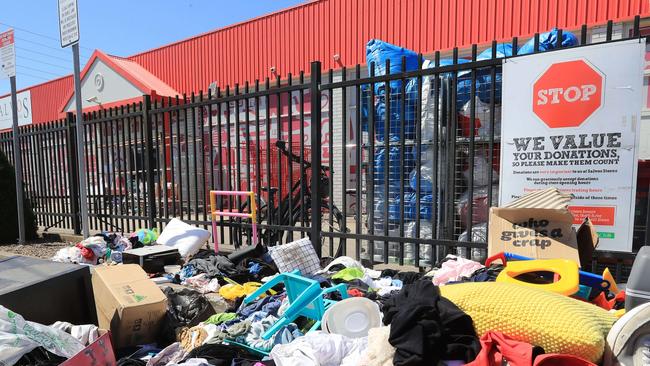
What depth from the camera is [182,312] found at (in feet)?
10.8

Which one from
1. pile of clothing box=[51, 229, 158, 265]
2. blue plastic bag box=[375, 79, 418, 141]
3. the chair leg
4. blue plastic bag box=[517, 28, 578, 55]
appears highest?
blue plastic bag box=[517, 28, 578, 55]

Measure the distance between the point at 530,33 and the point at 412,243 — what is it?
624cm

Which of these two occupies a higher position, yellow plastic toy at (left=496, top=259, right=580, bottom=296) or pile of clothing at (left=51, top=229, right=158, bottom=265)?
yellow plastic toy at (left=496, top=259, right=580, bottom=296)

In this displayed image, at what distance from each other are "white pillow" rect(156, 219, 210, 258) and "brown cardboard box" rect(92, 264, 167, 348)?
2.14 meters

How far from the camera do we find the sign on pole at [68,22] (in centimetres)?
479

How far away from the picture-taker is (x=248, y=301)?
3291 mm

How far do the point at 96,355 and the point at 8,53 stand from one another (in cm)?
658

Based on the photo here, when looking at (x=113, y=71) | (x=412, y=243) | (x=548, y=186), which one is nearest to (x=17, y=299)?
(x=412, y=243)

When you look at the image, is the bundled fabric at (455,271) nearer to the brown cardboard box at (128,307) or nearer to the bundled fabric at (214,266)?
the bundled fabric at (214,266)

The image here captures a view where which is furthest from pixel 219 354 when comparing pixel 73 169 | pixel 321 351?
pixel 73 169

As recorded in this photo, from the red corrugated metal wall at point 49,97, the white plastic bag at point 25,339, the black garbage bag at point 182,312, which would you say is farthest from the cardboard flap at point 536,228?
the red corrugated metal wall at point 49,97

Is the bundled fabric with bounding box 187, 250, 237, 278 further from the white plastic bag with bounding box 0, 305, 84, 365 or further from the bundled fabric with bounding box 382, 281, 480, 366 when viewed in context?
the bundled fabric with bounding box 382, 281, 480, 366

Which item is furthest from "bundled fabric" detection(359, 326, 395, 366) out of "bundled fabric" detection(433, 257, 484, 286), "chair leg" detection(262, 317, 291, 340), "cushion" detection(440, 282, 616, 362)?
"bundled fabric" detection(433, 257, 484, 286)

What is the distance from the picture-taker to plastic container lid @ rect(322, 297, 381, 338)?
2598mm
